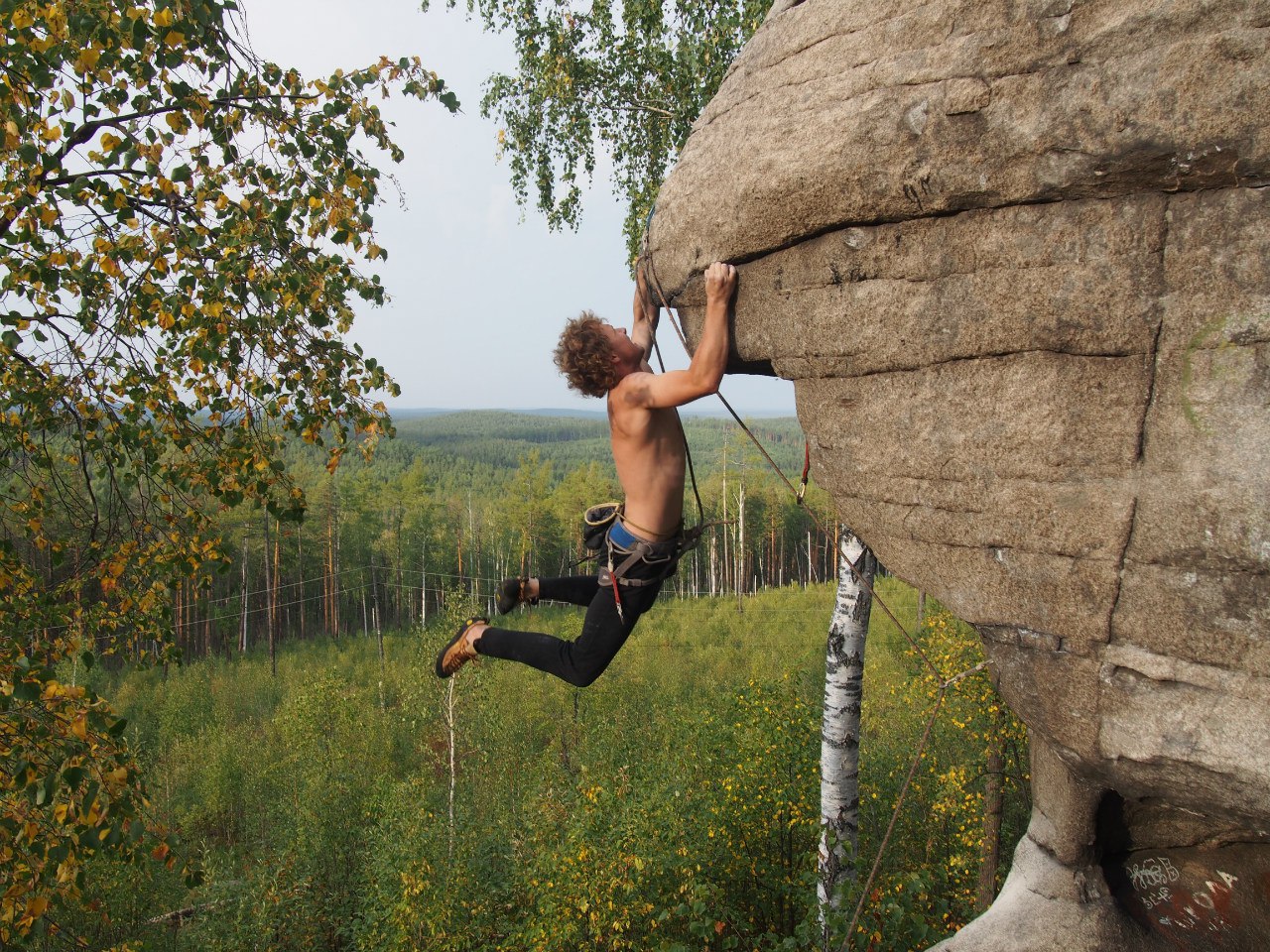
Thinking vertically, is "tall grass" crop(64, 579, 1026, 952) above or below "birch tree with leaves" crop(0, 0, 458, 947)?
below

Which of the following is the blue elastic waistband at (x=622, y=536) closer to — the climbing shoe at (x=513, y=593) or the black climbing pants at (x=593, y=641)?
the black climbing pants at (x=593, y=641)

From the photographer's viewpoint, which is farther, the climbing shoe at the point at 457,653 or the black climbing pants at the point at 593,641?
the climbing shoe at the point at 457,653

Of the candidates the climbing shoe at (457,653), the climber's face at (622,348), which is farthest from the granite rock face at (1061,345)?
the climbing shoe at (457,653)

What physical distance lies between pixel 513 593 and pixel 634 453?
1573 mm

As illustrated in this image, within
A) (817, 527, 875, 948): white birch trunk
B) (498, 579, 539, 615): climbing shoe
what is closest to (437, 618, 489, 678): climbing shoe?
(498, 579, 539, 615): climbing shoe

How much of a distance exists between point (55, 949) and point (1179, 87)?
20.3m

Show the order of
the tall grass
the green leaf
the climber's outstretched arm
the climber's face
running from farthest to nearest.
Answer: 1. the tall grass
2. the climber's face
3. the climber's outstretched arm
4. the green leaf

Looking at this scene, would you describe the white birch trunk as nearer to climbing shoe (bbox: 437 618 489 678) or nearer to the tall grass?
the tall grass

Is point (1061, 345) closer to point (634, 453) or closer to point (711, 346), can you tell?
point (711, 346)

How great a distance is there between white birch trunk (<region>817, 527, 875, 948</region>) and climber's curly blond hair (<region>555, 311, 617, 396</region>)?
13.7 ft

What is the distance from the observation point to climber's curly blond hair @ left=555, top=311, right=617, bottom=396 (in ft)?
14.3

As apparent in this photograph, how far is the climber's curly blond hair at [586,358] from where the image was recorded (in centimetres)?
434

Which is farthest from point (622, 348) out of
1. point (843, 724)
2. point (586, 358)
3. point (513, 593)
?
point (843, 724)

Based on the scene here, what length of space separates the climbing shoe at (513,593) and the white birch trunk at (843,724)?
3.45 meters
